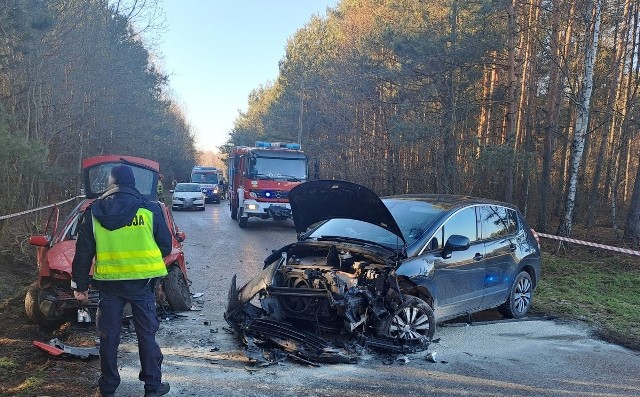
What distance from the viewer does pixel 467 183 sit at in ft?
70.1

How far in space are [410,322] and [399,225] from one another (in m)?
1.30

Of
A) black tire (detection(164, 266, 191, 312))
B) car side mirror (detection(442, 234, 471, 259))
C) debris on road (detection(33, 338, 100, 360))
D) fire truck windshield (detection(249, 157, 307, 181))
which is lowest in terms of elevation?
debris on road (detection(33, 338, 100, 360))

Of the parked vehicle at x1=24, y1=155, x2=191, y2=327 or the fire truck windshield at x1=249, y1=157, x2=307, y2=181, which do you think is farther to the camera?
the fire truck windshield at x1=249, y1=157, x2=307, y2=181

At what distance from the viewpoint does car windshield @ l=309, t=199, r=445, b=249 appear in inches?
251

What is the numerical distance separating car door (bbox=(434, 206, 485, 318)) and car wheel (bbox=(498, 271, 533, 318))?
0.86 meters

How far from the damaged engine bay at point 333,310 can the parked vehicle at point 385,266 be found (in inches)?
0.5

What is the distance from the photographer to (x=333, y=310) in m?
5.59

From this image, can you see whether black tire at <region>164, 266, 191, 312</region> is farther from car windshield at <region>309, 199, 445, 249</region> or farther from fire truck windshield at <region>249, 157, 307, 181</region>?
fire truck windshield at <region>249, 157, 307, 181</region>

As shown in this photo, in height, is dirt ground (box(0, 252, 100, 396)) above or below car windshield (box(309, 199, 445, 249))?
below

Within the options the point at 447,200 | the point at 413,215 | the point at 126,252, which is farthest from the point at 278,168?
the point at 126,252

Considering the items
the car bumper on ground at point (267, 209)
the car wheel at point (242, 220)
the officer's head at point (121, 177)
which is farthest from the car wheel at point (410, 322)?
the car wheel at point (242, 220)

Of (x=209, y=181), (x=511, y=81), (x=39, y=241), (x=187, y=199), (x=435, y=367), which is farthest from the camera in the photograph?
(x=209, y=181)

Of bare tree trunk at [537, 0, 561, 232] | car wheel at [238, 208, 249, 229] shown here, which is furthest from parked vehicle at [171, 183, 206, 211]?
bare tree trunk at [537, 0, 561, 232]

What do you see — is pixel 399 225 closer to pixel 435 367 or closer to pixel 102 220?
pixel 435 367
